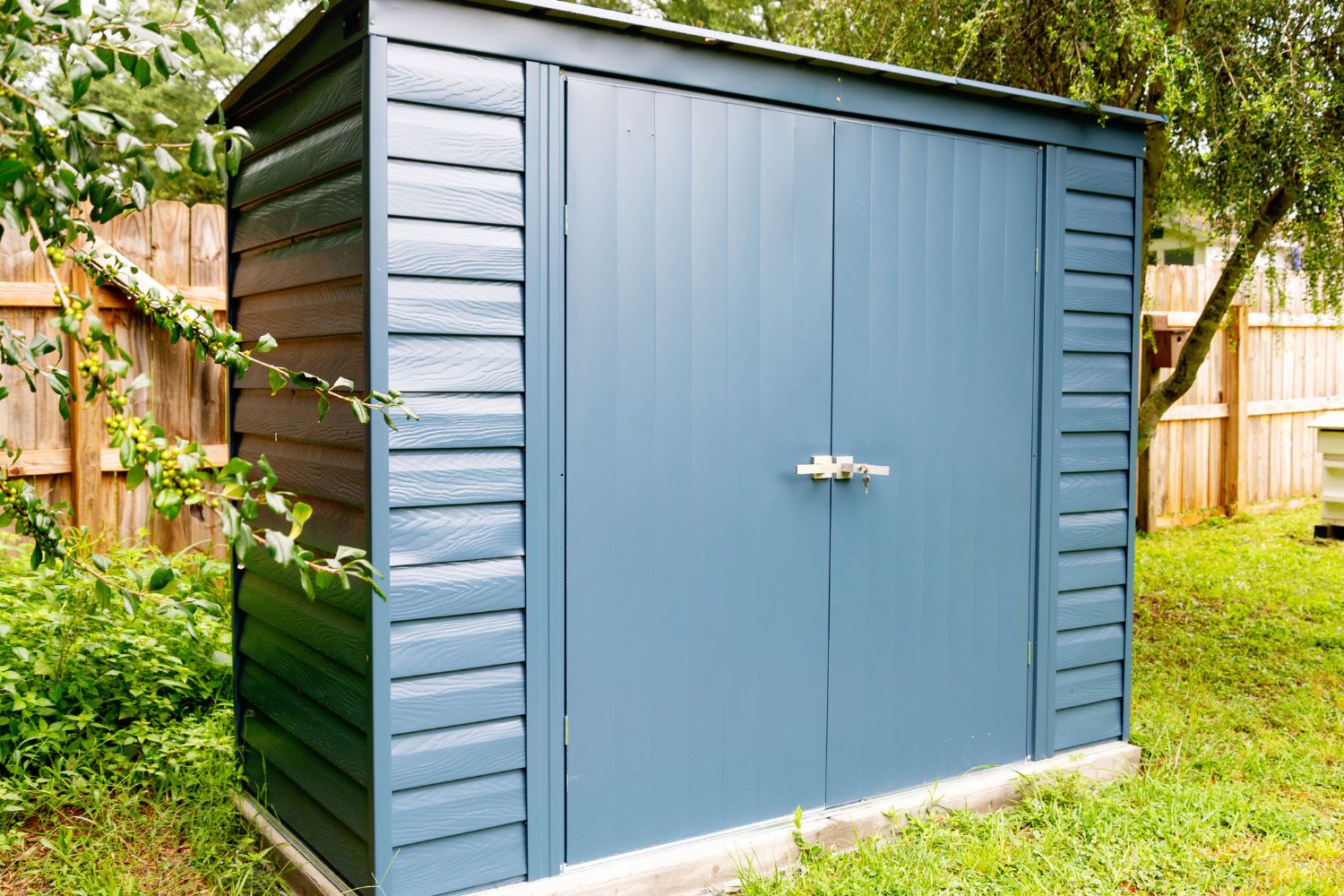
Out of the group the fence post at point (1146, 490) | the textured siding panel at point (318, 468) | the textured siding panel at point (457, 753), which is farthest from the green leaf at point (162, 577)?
the fence post at point (1146, 490)

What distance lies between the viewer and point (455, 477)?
2.69 meters

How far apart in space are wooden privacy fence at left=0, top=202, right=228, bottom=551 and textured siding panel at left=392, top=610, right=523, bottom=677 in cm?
225

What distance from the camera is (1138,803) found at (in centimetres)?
363

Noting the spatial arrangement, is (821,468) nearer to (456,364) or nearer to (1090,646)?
(456,364)

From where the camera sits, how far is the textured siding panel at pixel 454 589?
2.62 metres

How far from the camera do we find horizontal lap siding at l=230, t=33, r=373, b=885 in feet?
8.78

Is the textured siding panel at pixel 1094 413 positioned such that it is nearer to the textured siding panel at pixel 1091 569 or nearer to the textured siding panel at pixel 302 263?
the textured siding panel at pixel 1091 569

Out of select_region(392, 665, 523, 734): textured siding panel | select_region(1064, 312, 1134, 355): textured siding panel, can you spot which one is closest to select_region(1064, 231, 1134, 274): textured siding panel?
select_region(1064, 312, 1134, 355): textured siding panel

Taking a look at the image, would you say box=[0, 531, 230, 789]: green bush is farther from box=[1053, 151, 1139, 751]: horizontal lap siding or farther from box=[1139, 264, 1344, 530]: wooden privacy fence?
box=[1139, 264, 1344, 530]: wooden privacy fence

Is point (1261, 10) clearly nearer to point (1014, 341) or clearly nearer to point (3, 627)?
point (1014, 341)

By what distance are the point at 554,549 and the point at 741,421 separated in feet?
2.24

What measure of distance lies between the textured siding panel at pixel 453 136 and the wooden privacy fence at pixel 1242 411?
633cm

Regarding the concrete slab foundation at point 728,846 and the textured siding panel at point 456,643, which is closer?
the textured siding panel at point 456,643

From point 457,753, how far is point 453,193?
1377mm
